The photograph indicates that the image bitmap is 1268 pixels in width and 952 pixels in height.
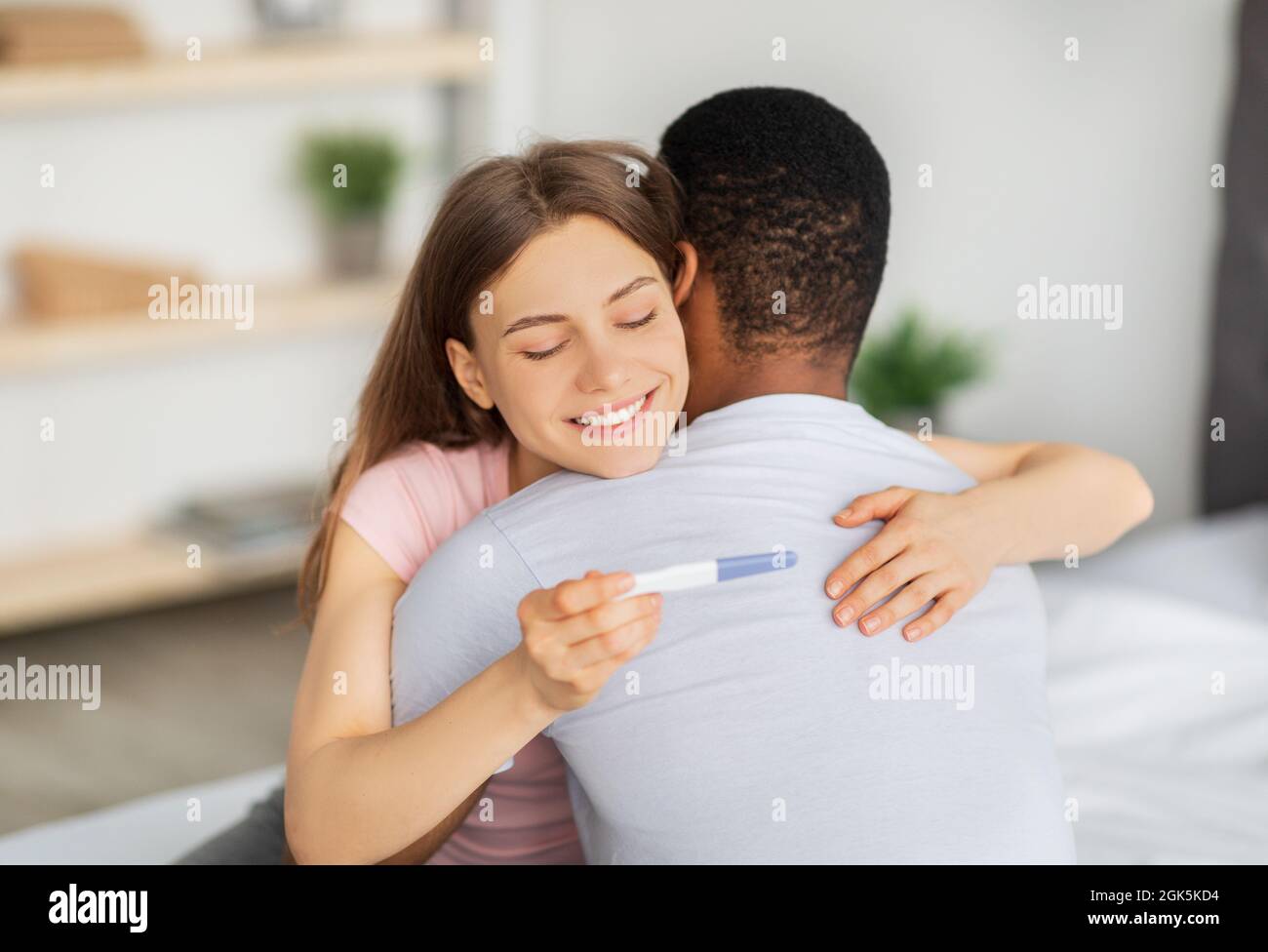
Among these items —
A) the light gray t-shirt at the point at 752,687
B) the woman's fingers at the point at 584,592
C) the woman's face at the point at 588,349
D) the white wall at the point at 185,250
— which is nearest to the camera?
the woman's fingers at the point at 584,592

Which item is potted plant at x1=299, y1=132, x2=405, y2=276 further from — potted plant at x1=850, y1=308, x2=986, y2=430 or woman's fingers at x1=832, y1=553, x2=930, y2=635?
woman's fingers at x1=832, y1=553, x2=930, y2=635

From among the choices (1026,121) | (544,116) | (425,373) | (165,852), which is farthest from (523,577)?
(544,116)

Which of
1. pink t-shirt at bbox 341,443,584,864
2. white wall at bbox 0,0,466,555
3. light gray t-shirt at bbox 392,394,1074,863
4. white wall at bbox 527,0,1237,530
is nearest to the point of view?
light gray t-shirt at bbox 392,394,1074,863

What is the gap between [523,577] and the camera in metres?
1.03

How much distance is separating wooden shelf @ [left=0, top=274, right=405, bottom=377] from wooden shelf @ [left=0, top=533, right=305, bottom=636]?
Result: 0.41 meters

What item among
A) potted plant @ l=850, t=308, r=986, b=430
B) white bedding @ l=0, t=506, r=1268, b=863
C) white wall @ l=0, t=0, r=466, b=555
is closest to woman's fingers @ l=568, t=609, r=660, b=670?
white bedding @ l=0, t=506, r=1268, b=863

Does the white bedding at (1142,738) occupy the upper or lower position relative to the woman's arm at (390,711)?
lower

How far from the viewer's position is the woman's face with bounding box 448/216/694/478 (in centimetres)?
109

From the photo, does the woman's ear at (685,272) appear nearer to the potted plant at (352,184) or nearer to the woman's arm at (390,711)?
the woman's arm at (390,711)

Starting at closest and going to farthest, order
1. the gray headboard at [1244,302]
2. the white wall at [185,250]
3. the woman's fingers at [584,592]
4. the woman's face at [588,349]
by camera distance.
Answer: the woman's fingers at [584,592] → the woman's face at [588,349] → the gray headboard at [1244,302] → the white wall at [185,250]

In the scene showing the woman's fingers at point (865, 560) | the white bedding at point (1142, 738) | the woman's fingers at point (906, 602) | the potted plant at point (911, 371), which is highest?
the woman's fingers at point (865, 560)

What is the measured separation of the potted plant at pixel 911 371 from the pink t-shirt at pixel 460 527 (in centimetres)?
188

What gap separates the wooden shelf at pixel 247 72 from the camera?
2990mm

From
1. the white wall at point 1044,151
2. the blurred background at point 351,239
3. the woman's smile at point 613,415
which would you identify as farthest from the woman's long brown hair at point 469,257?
the white wall at point 1044,151
